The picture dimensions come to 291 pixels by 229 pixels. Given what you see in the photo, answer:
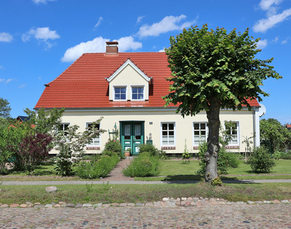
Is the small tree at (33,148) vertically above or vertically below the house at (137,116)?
below

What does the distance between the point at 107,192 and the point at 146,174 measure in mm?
3861

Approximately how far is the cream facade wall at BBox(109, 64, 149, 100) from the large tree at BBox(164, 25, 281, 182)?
10768 mm

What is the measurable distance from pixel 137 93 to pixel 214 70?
39.0ft

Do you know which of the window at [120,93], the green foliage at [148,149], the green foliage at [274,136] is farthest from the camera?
the green foliage at [274,136]

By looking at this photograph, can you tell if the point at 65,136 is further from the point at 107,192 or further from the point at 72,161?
the point at 107,192

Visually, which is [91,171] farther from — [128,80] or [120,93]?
[128,80]

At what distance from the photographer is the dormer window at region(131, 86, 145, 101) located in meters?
20.2

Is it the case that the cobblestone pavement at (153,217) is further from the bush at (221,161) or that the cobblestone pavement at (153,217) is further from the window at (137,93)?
the window at (137,93)

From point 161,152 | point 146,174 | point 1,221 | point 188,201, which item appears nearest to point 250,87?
point 188,201

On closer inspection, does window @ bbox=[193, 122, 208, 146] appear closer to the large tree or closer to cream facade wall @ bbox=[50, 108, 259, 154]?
cream facade wall @ bbox=[50, 108, 259, 154]

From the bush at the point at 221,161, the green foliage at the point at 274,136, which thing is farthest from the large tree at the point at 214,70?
the green foliage at the point at 274,136

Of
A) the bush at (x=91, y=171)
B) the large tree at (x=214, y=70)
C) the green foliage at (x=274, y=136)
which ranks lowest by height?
the bush at (x=91, y=171)

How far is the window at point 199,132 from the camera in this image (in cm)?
1967

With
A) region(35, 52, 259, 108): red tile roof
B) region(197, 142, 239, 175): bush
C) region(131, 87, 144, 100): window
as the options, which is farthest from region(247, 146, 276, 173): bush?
region(131, 87, 144, 100): window
